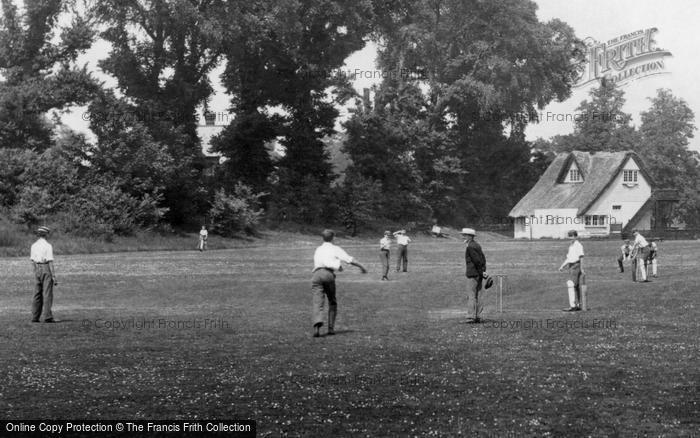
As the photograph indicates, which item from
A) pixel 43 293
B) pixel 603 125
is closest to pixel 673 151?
pixel 603 125

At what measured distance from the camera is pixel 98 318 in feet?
74.0

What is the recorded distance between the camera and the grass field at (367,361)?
35.6ft

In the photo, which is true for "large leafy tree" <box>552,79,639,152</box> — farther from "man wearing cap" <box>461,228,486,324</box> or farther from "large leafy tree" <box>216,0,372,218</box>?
"man wearing cap" <box>461,228,486,324</box>

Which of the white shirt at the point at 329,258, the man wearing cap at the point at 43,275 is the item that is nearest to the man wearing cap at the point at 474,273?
the white shirt at the point at 329,258

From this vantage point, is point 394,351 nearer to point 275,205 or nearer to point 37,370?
point 37,370

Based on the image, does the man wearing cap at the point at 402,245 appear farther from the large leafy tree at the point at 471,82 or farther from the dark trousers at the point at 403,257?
the large leafy tree at the point at 471,82

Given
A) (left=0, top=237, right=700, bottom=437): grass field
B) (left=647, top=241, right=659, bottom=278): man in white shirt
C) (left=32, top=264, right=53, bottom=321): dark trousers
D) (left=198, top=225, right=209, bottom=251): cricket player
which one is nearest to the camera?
(left=0, top=237, right=700, bottom=437): grass field

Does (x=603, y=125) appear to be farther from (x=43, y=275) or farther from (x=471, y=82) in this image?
(x=43, y=275)

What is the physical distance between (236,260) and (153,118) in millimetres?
22503

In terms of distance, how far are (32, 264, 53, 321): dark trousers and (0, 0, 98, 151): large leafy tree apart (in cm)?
4398

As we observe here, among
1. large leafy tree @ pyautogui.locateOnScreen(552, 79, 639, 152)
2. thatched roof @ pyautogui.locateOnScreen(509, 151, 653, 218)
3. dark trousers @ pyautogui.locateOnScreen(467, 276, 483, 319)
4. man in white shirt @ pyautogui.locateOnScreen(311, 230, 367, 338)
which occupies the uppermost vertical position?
large leafy tree @ pyautogui.locateOnScreen(552, 79, 639, 152)

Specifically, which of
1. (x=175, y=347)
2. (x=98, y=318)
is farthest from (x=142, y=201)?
(x=175, y=347)

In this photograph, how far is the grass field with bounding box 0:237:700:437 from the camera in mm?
10859

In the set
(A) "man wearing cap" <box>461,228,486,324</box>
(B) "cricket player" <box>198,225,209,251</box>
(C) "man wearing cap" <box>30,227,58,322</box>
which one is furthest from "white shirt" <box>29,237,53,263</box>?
(B) "cricket player" <box>198,225,209,251</box>
